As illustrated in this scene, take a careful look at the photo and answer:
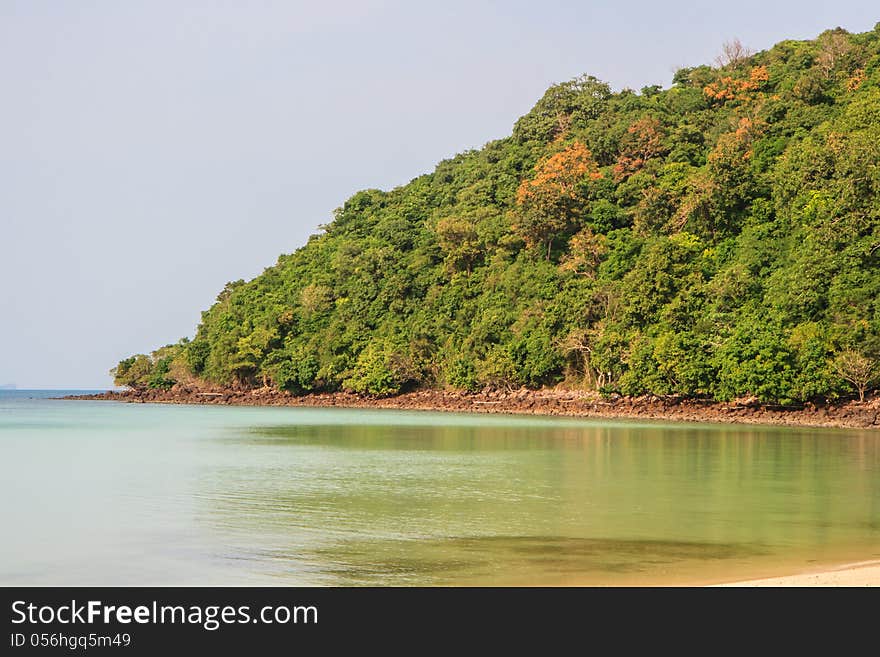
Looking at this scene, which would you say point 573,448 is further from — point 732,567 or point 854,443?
point 732,567

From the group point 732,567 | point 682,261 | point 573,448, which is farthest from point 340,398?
point 732,567

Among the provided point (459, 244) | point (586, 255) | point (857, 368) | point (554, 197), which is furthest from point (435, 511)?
point (459, 244)

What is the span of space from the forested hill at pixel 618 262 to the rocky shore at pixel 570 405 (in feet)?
2.73

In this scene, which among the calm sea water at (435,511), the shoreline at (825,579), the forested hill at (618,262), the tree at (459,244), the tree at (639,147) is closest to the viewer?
the shoreline at (825,579)

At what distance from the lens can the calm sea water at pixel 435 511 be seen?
10094mm

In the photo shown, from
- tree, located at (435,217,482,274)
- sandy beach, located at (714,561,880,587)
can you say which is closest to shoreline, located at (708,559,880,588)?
sandy beach, located at (714,561,880,587)

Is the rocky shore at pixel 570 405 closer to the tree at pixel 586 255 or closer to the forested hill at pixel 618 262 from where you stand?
the forested hill at pixel 618 262

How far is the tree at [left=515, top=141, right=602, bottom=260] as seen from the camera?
190ft

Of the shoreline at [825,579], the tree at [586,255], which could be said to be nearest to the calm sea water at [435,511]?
the shoreline at [825,579]

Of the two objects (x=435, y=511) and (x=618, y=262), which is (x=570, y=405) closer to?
(x=618, y=262)

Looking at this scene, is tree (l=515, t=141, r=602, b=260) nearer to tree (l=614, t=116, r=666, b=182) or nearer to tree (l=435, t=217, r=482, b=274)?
tree (l=614, t=116, r=666, b=182)

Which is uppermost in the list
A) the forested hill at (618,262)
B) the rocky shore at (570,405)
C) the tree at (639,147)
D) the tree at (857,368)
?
the tree at (639,147)

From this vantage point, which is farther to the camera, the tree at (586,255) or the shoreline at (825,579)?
the tree at (586,255)

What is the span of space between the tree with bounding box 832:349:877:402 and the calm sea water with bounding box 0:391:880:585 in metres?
8.88
